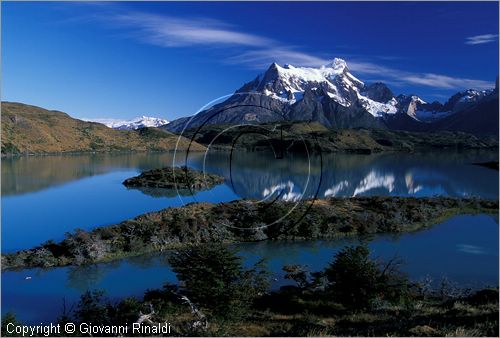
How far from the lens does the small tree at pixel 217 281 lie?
16.6 metres

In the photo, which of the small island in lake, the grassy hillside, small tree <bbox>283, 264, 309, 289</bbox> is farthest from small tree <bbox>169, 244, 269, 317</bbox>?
the grassy hillside

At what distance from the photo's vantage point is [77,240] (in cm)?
2803

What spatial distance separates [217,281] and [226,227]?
16.1 metres

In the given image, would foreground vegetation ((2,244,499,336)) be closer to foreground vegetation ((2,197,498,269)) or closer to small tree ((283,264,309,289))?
small tree ((283,264,309,289))

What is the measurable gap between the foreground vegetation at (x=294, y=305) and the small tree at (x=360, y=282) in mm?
42

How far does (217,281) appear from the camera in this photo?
17.2 m

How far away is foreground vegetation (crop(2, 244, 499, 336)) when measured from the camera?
13.5 metres

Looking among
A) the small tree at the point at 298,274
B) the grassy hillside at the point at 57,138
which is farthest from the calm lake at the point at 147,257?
the grassy hillside at the point at 57,138

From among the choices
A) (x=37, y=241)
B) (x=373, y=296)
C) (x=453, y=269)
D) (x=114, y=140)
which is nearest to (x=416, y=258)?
(x=453, y=269)

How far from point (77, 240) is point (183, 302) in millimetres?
13045

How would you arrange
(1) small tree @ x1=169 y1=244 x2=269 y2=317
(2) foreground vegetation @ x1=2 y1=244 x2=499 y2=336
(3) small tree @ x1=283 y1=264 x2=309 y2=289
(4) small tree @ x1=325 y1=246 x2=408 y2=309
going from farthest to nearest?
(3) small tree @ x1=283 y1=264 x2=309 y2=289 → (4) small tree @ x1=325 y1=246 x2=408 y2=309 → (1) small tree @ x1=169 y1=244 x2=269 y2=317 → (2) foreground vegetation @ x1=2 y1=244 x2=499 y2=336

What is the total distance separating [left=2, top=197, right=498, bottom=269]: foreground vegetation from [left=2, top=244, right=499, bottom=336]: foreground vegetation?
4338 mm

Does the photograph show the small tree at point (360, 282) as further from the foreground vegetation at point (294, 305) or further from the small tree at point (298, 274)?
the small tree at point (298, 274)

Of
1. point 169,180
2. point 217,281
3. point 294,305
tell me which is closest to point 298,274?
point 294,305
